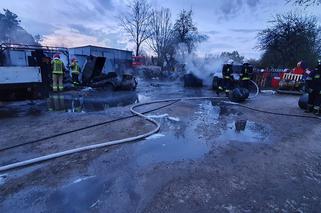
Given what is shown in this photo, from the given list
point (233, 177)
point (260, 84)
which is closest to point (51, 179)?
point (233, 177)

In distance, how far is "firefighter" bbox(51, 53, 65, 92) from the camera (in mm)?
9375

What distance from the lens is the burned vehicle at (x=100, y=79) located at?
11906 millimetres

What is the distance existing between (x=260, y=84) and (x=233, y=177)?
1442 centimetres

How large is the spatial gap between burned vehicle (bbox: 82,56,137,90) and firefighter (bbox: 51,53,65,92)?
222cm

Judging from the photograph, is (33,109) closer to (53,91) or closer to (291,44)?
(53,91)

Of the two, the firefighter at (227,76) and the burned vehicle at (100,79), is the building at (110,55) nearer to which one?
the burned vehicle at (100,79)

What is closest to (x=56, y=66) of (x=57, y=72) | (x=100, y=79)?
(x=57, y=72)

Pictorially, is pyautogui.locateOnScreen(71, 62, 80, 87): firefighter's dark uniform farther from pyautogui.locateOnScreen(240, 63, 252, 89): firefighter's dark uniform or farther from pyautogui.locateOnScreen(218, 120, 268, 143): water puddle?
pyautogui.locateOnScreen(218, 120, 268, 143): water puddle

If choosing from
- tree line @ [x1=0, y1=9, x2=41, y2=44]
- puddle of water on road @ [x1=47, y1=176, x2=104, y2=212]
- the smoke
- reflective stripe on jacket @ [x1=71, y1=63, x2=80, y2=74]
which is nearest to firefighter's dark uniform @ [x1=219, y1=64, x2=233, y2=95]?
the smoke

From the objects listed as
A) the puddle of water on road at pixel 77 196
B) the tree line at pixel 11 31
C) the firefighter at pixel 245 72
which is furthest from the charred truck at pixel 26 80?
the tree line at pixel 11 31

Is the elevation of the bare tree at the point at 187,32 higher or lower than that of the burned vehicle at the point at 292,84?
higher

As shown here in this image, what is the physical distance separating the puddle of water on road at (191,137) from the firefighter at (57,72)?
20.9 ft

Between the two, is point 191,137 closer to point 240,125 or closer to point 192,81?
point 240,125

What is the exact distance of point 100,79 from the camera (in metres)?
12.3
